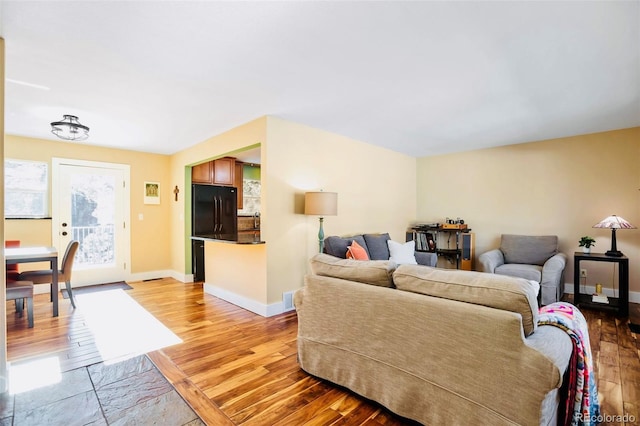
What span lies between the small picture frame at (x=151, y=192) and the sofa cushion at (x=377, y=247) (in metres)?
3.93

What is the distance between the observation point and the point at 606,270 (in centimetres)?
434

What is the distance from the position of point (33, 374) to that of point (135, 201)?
12.0 ft

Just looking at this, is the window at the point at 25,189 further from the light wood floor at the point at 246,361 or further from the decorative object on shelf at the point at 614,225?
the decorative object on shelf at the point at 614,225

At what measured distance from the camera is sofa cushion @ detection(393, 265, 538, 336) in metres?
1.41

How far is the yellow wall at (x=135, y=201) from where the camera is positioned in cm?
446

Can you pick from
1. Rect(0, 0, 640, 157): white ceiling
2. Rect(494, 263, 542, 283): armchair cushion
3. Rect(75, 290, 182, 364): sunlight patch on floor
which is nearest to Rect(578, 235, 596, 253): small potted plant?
Rect(494, 263, 542, 283): armchair cushion

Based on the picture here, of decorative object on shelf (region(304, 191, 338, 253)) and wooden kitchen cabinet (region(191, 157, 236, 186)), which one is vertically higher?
wooden kitchen cabinet (region(191, 157, 236, 186))

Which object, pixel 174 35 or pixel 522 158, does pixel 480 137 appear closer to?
pixel 522 158

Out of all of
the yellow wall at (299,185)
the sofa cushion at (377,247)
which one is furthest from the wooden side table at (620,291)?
the yellow wall at (299,185)

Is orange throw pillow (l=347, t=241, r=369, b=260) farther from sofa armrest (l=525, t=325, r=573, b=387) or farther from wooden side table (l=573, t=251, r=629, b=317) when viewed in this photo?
wooden side table (l=573, t=251, r=629, b=317)

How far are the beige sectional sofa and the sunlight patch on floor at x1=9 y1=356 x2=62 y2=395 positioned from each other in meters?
1.90

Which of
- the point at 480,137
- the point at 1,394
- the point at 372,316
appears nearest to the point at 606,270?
the point at 480,137

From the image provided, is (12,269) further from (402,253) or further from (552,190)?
(552,190)

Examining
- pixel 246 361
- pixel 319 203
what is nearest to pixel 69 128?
pixel 319 203
